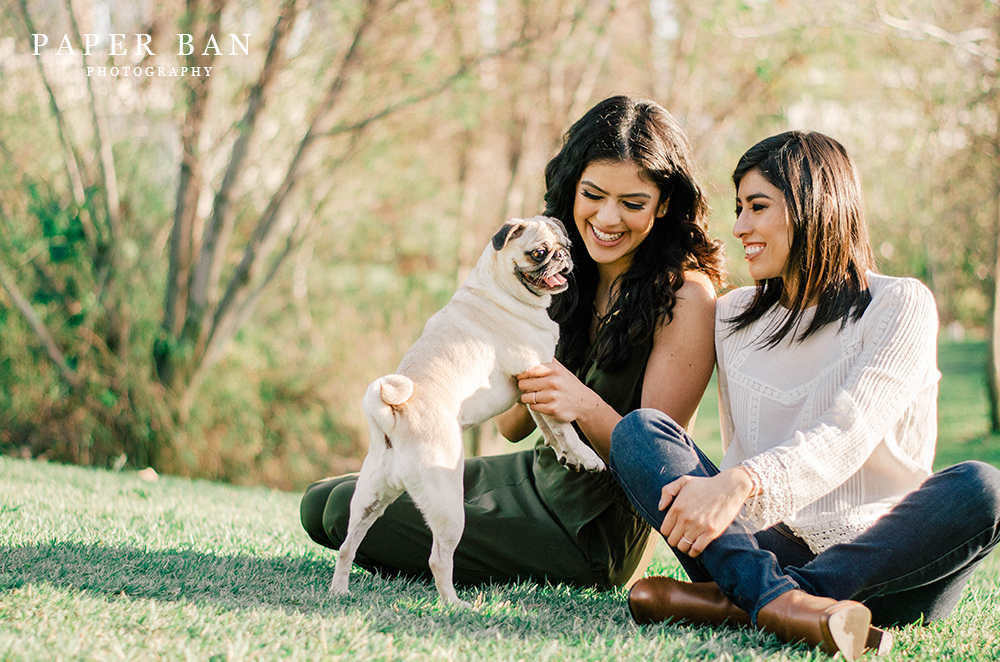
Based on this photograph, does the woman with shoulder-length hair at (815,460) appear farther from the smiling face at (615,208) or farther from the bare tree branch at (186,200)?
the bare tree branch at (186,200)

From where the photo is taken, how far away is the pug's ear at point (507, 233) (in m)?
3.05

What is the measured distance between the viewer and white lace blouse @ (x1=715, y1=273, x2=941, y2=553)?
7.59ft

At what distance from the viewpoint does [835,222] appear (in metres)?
2.72

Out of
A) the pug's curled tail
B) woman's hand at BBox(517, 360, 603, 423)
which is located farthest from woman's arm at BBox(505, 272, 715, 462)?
the pug's curled tail

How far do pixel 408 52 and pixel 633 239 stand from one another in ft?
20.1

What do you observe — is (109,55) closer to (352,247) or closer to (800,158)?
(352,247)

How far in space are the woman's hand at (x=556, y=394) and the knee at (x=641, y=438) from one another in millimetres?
295

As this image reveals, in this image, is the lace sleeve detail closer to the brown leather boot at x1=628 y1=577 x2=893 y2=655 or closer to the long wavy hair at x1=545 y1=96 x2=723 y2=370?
the brown leather boot at x1=628 y1=577 x2=893 y2=655

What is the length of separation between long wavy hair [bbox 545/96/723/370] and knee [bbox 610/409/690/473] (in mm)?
540

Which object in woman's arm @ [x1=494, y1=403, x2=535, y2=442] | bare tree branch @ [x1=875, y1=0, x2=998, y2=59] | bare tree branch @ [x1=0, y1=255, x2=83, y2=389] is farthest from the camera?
bare tree branch @ [x1=875, y1=0, x2=998, y2=59]

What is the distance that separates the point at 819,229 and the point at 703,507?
1108mm

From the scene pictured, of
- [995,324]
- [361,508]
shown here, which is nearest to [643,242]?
[361,508]

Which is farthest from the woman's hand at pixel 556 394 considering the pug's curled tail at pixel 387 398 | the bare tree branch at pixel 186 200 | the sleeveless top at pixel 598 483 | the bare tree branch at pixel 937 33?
the bare tree branch at pixel 937 33

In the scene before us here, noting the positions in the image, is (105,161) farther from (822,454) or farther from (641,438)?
(822,454)
